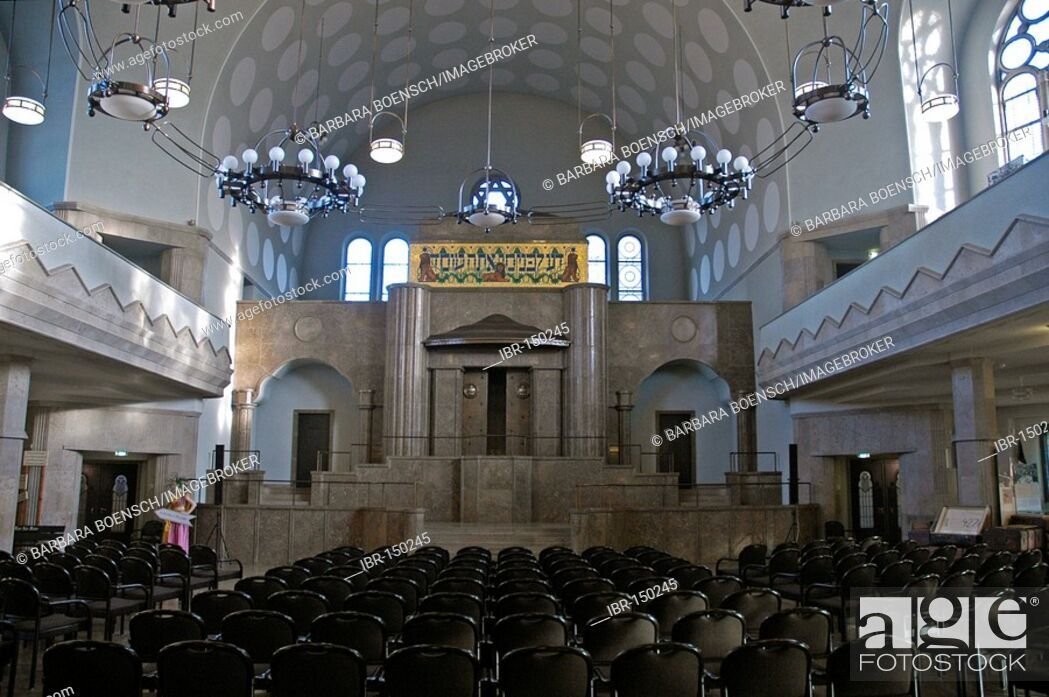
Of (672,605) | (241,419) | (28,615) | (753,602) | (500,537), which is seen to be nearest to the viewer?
(672,605)

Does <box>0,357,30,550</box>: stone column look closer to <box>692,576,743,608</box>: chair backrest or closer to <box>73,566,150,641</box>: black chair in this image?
<box>73,566,150,641</box>: black chair

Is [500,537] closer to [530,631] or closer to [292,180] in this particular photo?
[292,180]

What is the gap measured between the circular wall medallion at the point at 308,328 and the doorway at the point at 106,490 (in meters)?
5.53

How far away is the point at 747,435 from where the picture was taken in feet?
82.1

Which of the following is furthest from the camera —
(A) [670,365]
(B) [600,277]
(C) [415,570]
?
(B) [600,277]

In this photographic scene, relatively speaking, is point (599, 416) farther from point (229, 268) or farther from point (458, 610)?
point (458, 610)

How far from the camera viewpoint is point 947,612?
6926 mm

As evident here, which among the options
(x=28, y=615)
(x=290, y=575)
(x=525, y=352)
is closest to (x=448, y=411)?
(x=525, y=352)

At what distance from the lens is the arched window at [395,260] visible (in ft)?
101

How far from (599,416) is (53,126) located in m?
→ 14.7

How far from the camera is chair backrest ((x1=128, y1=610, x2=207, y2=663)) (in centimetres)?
598

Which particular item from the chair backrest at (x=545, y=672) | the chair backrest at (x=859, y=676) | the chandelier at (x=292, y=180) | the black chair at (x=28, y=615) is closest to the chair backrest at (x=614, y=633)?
the chair backrest at (x=545, y=672)

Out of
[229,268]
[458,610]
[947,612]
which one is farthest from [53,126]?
[947,612]

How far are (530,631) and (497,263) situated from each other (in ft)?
65.7
